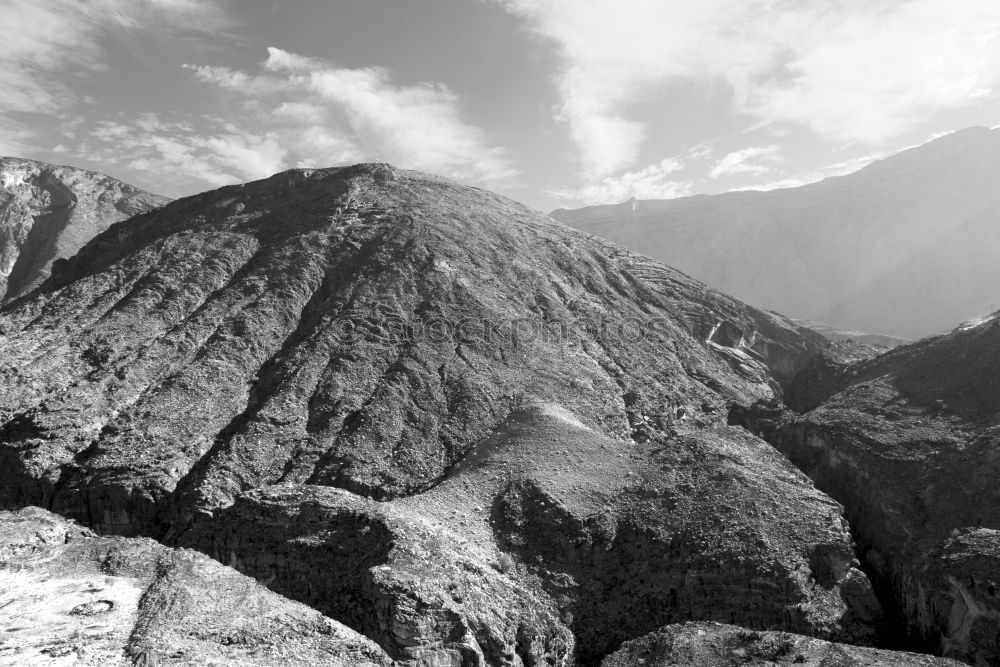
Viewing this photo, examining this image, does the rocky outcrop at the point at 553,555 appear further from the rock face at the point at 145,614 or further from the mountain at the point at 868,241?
the mountain at the point at 868,241

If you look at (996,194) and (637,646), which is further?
(996,194)

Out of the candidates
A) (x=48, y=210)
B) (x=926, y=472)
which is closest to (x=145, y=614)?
(x=926, y=472)

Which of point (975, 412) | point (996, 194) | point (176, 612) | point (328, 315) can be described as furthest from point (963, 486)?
point (996, 194)

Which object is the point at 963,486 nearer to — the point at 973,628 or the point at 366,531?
the point at 973,628

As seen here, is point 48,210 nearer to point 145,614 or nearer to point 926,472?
point 145,614

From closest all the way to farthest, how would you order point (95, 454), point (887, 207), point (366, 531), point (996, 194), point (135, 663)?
point (135, 663)
point (366, 531)
point (95, 454)
point (996, 194)
point (887, 207)

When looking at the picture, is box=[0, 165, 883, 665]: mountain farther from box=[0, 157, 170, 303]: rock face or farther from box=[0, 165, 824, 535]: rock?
box=[0, 157, 170, 303]: rock face

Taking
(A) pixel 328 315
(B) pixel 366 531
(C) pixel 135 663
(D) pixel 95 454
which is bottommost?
(C) pixel 135 663
